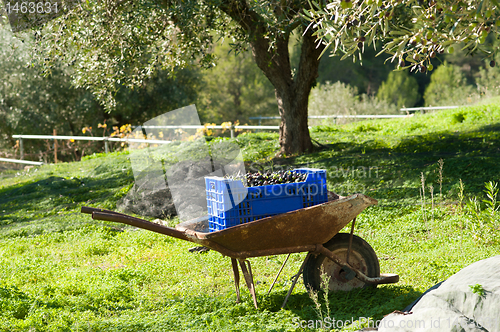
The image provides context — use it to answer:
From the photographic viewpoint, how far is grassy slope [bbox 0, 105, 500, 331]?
349 cm

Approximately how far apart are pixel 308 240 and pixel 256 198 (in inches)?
20.7

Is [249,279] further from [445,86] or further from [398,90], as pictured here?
[445,86]

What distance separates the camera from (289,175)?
363 cm

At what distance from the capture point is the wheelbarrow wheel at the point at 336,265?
3623 mm

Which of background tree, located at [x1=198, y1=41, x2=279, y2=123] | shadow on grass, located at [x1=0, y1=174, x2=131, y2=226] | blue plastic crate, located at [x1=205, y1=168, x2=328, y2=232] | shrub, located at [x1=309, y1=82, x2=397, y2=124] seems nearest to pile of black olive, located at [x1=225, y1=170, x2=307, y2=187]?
blue plastic crate, located at [x1=205, y1=168, x2=328, y2=232]

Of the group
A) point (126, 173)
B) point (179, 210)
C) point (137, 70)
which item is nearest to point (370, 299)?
point (179, 210)

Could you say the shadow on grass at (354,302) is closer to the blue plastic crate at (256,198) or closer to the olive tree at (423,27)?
the blue plastic crate at (256,198)

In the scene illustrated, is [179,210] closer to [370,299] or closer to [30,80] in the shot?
[370,299]

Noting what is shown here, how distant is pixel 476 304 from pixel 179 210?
4901 mm

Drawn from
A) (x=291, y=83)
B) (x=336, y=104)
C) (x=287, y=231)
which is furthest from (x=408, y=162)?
(x=336, y=104)

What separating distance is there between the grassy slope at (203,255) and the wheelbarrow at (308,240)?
19 cm

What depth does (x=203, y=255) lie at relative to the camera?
17.0 ft

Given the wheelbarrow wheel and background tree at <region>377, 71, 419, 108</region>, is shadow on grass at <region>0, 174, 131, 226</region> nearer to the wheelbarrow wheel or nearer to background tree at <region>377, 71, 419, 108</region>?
the wheelbarrow wheel

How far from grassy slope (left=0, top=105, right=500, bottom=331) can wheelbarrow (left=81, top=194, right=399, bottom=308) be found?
0.19 m
